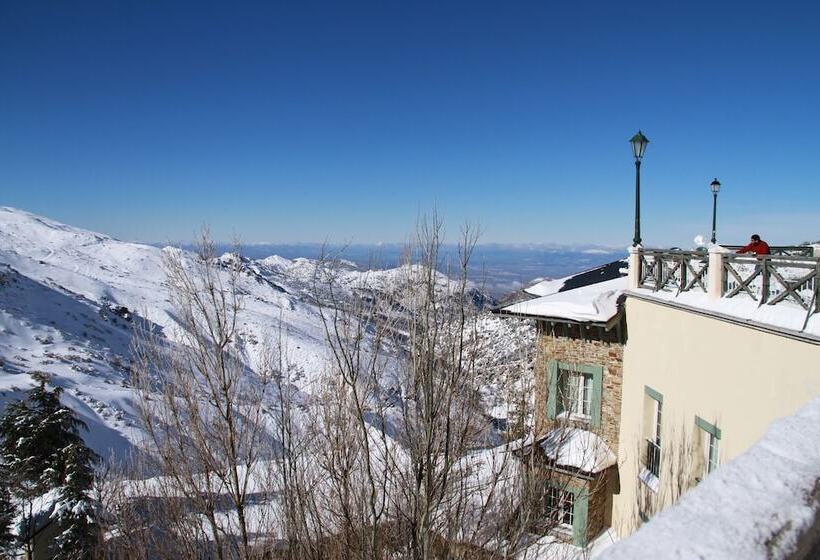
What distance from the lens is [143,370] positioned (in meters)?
7.36

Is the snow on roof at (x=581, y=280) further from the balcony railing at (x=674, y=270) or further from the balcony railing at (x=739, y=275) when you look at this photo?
the balcony railing at (x=739, y=275)

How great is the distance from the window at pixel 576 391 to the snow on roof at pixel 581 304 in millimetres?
1175

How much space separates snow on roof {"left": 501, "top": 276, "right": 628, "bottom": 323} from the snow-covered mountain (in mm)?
510

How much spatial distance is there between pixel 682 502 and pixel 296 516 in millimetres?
7109

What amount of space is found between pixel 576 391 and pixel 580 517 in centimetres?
254

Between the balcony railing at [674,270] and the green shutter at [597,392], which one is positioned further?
the green shutter at [597,392]

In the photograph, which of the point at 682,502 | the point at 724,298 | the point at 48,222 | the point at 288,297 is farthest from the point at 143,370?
the point at 48,222

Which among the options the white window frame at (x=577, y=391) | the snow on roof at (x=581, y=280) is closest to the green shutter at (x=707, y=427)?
the white window frame at (x=577, y=391)

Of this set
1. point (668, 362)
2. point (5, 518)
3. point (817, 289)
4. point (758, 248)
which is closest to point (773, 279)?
point (817, 289)

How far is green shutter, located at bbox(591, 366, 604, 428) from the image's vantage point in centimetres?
1029

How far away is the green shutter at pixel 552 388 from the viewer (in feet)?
35.4

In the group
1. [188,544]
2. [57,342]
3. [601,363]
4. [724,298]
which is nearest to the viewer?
[724,298]

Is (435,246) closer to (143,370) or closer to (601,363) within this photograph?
(143,370)

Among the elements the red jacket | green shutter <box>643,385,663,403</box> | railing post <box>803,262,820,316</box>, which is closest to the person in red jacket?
the red jacket
